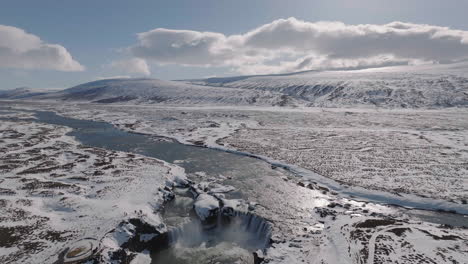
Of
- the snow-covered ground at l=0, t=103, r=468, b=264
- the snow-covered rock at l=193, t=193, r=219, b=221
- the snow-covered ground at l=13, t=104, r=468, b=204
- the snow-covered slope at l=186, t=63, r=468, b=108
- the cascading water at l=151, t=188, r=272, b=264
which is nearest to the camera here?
the snow-covered ground at l=0, t=103, r=468, b=264

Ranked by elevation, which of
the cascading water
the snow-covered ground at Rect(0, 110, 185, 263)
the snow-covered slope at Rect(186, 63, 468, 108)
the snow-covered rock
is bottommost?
the cascading water

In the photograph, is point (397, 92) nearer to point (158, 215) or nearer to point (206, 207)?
point (206, 207)

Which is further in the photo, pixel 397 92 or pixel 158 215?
pixel 397 92

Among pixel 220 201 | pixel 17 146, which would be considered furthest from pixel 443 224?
pixel 17 146

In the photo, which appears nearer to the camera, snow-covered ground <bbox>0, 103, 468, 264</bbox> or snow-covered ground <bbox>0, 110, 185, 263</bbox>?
snow-covered ground <bbox>0, 103, 468, 264</bbox>

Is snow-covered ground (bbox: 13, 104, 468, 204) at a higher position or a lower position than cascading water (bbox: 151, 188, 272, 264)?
higher

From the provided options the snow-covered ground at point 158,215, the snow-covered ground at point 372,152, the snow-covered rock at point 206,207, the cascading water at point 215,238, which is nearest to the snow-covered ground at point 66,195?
the snow-covered ground at point 158,215

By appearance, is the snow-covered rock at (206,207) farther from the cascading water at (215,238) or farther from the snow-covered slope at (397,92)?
the snow-covered slope at (397,92)

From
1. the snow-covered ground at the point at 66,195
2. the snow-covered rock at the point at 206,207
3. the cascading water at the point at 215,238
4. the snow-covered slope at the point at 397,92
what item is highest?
the snow-covered slope at the point at 397,92

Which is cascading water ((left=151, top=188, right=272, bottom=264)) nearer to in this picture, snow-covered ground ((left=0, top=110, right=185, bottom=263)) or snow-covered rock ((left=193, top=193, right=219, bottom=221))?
snow-covered rock ((left=193, top=193, right=219, bottom=221))

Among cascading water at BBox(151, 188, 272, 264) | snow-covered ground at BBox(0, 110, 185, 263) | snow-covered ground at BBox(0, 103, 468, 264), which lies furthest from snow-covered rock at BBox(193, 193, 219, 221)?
snow-covered ground at BBox(0, 110, 185, 263)

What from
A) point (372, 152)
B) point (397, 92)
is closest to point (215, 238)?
point (372, 152)

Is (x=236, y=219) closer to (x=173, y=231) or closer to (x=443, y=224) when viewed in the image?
(x=173, y=231)
